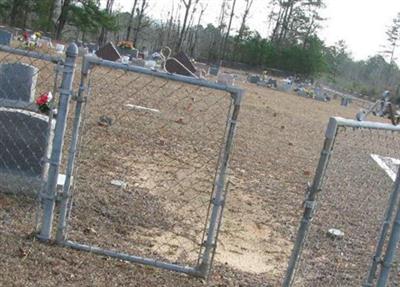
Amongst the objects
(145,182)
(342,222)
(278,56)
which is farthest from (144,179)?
(278,56)

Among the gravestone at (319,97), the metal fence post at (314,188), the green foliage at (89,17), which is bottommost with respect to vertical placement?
the gravestone at (319,97)

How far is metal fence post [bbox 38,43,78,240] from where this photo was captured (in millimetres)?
3859

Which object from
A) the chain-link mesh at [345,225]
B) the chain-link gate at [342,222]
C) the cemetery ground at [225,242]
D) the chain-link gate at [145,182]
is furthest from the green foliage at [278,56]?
the cemetery ground at [225,242]

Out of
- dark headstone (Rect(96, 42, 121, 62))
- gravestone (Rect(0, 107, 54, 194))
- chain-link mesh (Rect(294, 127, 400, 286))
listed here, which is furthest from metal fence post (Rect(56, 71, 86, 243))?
dark headstone (Rect(96, 42, 121, 62))

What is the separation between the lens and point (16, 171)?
17.3 feet

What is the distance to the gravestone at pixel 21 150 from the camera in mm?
5211

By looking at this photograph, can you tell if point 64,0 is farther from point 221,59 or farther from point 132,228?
point 132,228

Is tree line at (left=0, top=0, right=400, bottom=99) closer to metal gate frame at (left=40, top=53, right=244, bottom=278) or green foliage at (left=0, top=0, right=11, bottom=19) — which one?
green foliage at (left=0, top=0, right=11, bottom=19)

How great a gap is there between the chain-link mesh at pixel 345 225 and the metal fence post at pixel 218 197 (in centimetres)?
90

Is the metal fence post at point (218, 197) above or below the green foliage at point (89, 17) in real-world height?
below

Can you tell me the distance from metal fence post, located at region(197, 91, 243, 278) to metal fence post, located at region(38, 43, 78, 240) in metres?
1.14

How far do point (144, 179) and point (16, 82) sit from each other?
9.16ft

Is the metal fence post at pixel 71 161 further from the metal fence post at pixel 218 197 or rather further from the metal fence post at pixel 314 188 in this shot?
the metal fence post at pixel 314 188

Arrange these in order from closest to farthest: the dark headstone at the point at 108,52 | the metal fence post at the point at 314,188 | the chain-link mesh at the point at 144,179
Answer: the metal fence post at the point at 314,188, the chain-link mesh at the point at 144,179, the dark headstone at the point at 108,52
